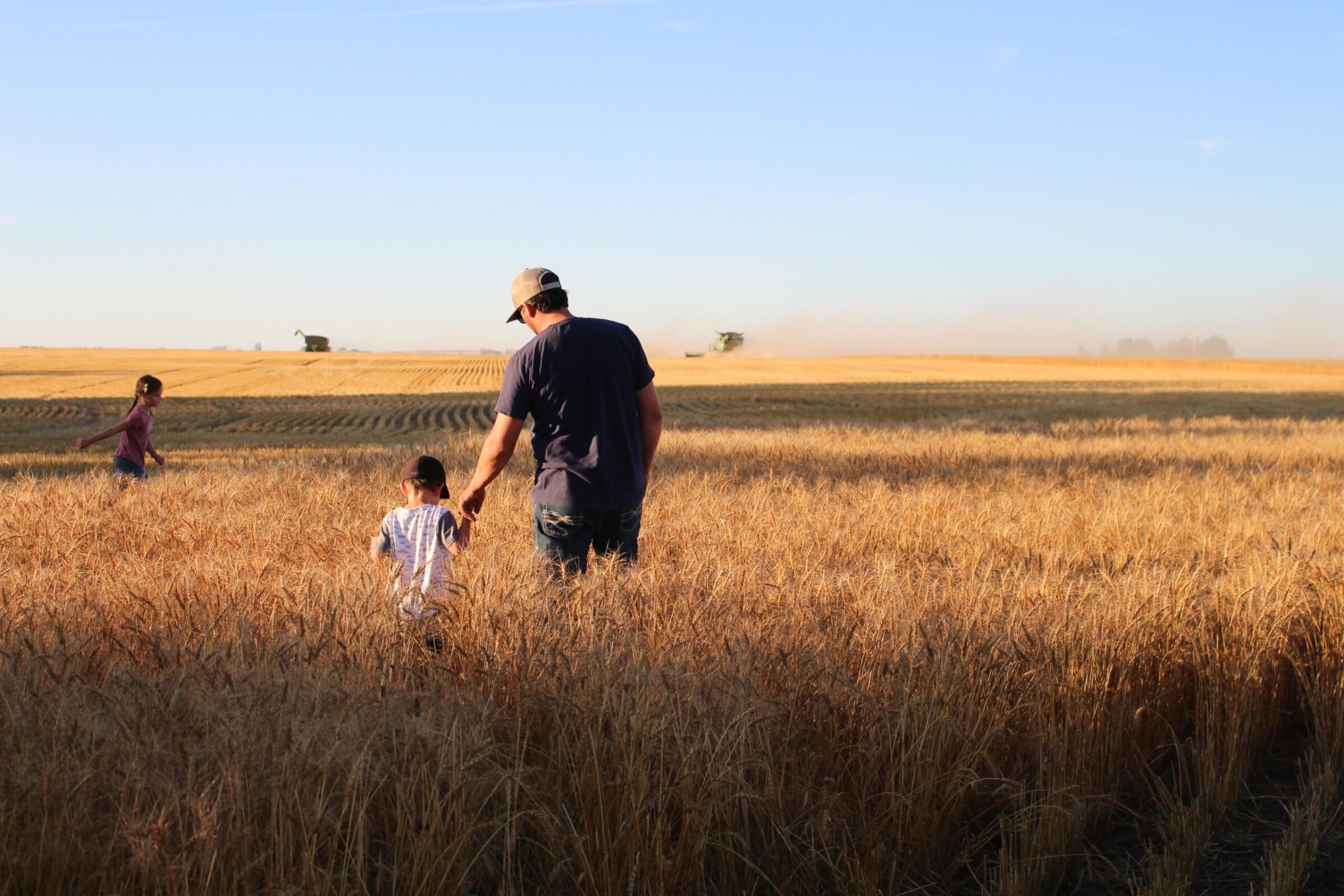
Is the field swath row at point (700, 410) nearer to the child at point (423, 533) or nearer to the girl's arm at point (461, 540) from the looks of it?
the girl's arm at point (461, 540)

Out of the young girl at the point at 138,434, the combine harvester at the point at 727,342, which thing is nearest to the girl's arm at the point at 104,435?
the young girl at the point at 138,434

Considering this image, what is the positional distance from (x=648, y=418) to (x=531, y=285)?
2.57 ft

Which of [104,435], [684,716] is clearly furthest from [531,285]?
[104,435]

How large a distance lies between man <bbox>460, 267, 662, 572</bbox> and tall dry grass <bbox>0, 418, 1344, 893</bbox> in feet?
0.88

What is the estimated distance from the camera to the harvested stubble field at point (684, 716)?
2531mm

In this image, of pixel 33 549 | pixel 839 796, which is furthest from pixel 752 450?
pixel 839 796

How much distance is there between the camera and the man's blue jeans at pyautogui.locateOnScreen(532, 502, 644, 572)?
4.41m

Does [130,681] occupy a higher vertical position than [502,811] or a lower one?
higher

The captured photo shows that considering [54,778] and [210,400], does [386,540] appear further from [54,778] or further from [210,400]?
[210,400]

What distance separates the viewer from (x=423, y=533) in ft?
14.2

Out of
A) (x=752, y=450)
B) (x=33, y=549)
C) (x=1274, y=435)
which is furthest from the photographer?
(x=1274, y=435)

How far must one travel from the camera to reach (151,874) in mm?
2324

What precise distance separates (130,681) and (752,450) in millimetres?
9755

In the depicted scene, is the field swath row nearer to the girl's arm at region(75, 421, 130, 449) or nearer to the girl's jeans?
the girl's jeans
